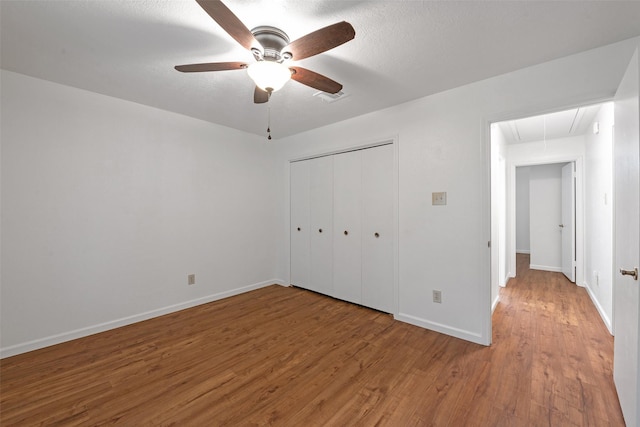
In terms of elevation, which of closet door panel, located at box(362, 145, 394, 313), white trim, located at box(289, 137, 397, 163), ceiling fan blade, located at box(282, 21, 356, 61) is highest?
ceiling fan blade, located at box(282, 21, 356, 61)

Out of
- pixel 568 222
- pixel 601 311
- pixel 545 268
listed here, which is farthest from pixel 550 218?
pixel 601 311

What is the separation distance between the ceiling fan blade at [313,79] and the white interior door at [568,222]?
4.71 m

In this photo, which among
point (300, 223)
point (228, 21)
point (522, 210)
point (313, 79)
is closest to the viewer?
point (228, 21)

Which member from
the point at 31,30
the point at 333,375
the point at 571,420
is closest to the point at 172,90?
the point at 31,30

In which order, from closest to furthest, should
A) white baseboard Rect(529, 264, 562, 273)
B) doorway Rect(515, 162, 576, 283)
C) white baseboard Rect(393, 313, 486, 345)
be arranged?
white baseboard Rect(393, 313, 486, 345), doorway Rect(515, 162, 576, 283), white baseboard Rect(529, 264, 562, 273)

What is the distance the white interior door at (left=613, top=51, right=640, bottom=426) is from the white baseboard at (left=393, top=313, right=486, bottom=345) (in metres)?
0.86

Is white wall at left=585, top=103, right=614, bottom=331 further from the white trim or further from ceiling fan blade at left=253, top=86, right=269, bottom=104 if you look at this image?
ceiling fan blade at left=253, top=86, right=269, bottom=104

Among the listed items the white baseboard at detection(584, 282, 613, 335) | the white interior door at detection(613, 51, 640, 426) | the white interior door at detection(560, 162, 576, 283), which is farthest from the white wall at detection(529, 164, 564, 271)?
the white interior door at detection(613, 51, 640, 426)

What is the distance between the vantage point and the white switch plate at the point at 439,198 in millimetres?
2570

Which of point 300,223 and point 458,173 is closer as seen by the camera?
point 458,173

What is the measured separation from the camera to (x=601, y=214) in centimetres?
298

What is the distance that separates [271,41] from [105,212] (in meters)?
2.44

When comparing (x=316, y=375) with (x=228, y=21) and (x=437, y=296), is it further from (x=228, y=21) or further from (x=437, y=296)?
(x=228, y=21)

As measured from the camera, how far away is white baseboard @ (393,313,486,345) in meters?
2.39
